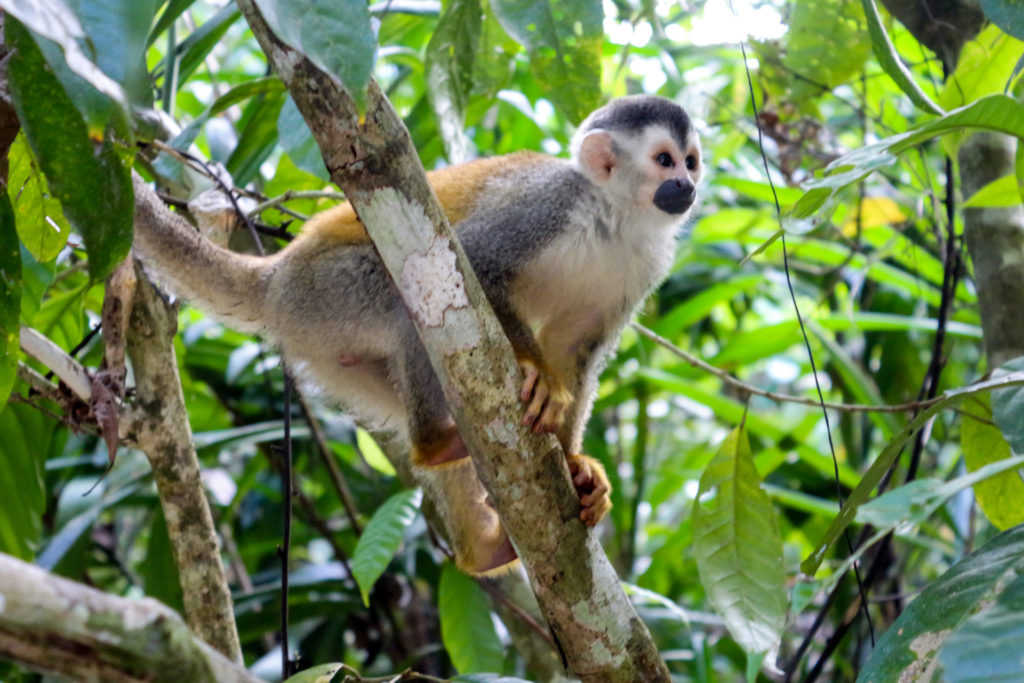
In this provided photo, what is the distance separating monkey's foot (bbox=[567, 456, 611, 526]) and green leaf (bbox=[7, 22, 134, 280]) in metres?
0.99

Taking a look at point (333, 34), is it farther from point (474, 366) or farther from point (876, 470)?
point (876, 470)

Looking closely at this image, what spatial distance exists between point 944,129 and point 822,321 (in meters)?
1.91

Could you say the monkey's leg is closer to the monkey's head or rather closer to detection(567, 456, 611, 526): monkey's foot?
detection(567, 456, 611, 526): monkey's foot

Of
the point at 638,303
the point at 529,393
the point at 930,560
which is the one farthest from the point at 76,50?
the point at 930,560

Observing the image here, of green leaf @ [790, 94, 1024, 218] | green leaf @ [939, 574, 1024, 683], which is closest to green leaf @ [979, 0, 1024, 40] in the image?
green leaf @ [790, 94, 1024, 218]

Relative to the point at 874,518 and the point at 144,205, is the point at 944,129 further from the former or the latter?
the point at 144,205

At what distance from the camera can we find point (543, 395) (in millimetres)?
1730

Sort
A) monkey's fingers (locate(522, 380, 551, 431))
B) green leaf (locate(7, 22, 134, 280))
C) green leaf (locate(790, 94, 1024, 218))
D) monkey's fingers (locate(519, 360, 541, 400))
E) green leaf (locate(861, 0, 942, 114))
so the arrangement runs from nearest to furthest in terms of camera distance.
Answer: green leaf (locate(7, 22, 134, 280))
green leaf (locate(790, 94, 1024, 218))
monkey's fingers (locate(522, 380, 551, 431))
green leaf (locate(861, 0, 942, 114))
monkey's fingers (locate(519, 360, 541, 400))

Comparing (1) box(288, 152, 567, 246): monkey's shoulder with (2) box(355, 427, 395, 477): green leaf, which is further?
(2) box(355, 427, 395, 477): green leaf

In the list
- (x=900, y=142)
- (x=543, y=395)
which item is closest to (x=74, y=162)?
(x=543, y=395)

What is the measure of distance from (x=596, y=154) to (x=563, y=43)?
0.47 meters

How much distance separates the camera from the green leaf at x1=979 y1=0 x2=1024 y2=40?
1343 mm

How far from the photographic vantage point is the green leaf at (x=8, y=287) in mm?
1323

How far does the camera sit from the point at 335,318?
2137mm
